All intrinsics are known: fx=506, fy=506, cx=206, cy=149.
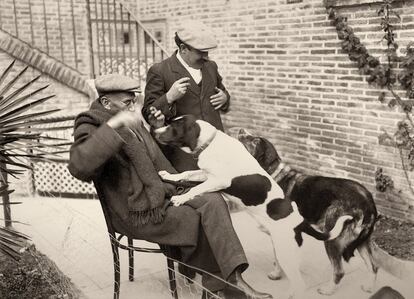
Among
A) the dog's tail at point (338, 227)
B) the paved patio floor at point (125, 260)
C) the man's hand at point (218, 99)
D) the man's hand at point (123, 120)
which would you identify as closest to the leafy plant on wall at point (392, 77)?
the paved patio floor at point (125, 260)

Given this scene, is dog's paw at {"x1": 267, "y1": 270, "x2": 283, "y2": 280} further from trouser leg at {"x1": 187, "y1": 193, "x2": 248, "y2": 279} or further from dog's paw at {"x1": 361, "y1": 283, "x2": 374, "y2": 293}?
trouser leg at {"x1": 187, "y1": 193, "x2": 248, "y2": 279}

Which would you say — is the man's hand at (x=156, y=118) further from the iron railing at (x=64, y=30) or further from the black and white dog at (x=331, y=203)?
the iron railing at (x=64, y=30)

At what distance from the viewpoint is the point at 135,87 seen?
246cm

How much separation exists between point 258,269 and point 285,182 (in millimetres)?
923

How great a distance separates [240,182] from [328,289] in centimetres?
93

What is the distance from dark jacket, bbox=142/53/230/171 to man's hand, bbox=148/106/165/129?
105 millimetres

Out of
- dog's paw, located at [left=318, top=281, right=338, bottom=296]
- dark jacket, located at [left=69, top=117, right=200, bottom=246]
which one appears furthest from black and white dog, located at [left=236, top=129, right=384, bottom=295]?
dark jacket, located at [left=69, top=117, right=200, bottom=246]

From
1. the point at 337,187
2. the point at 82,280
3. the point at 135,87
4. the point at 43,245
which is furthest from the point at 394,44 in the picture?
the point at 43,245

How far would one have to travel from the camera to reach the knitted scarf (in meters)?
2.49

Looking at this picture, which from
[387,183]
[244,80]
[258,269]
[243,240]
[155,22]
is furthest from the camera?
[155,22]

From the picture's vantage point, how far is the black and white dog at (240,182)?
250 cm

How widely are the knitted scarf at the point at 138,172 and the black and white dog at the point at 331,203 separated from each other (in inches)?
21.2

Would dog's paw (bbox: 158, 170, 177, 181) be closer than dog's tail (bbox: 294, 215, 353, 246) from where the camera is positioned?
No

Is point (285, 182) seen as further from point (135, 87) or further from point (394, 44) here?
point (394, 44)
